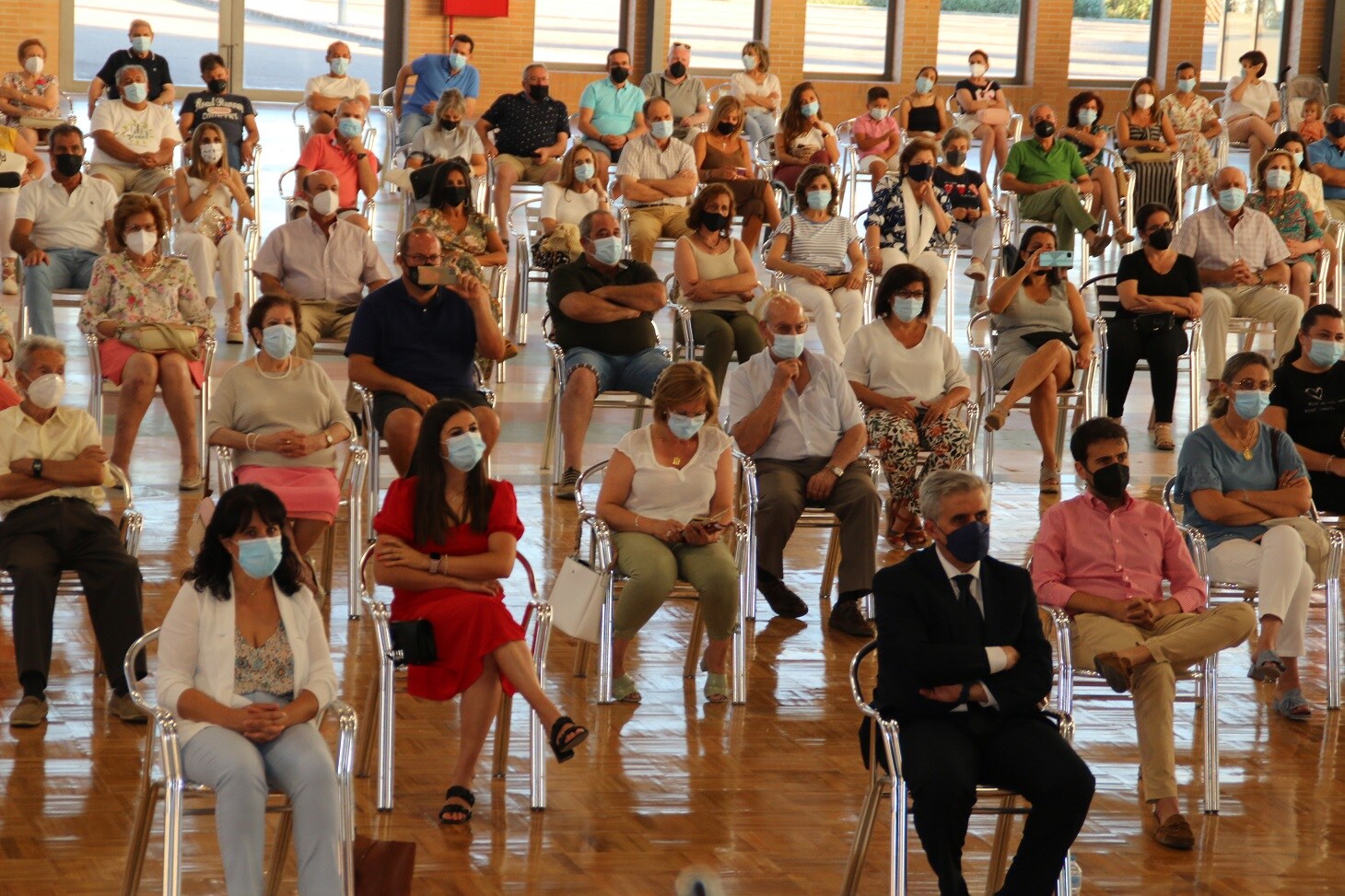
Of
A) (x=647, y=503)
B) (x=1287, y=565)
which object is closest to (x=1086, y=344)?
(x=1287, y=565)

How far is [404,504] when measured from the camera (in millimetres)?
5043

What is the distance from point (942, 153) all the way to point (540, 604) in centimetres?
731

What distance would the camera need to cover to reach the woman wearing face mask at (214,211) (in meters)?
9.94

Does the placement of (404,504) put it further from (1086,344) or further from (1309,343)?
(1086,344)

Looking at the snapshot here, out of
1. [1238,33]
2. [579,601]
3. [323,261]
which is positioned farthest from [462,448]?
[1238,33]

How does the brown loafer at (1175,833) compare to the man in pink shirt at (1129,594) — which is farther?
the man in pink shirt at (1129,594)

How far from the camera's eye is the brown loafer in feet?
15.7

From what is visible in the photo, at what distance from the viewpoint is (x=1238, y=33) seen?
20.4m

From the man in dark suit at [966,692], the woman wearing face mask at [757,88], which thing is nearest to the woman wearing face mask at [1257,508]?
the man in dark suit at [966,692]

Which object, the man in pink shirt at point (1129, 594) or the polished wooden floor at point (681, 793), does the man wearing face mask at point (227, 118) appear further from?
the man in pink shirt at point (1129, 594)

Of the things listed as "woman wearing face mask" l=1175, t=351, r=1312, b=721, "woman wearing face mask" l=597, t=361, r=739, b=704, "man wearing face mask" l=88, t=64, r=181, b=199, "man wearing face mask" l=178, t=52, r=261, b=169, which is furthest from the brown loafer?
"man wearing face mask" l=178, t=52, r=261, b=169

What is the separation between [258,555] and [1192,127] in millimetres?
11434

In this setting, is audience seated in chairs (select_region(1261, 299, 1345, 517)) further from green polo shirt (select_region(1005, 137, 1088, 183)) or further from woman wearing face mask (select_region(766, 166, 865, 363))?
green polo shirt (select_region(1005, 137, 1088, 183))

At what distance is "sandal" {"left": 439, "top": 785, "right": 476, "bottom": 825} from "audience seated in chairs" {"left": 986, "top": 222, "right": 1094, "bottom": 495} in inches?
161
